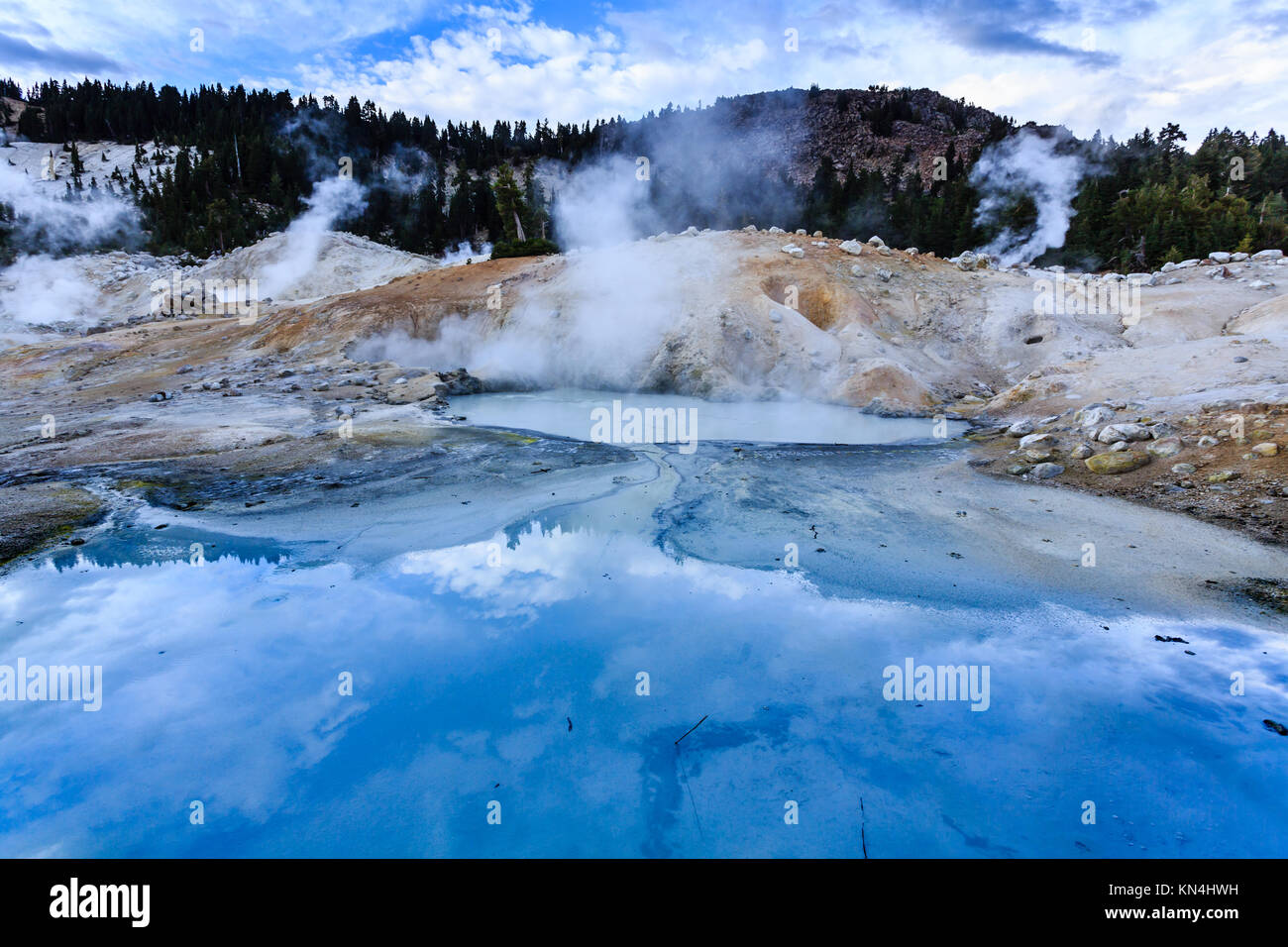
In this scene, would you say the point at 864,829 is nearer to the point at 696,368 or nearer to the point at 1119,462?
the point at 1119,462

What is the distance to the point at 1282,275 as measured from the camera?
16.2 metres

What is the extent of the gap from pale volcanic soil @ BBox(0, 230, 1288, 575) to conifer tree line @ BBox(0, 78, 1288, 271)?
36.1 feet

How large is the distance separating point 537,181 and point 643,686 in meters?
50.8

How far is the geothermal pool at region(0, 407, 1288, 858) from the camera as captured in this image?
3.01 metres

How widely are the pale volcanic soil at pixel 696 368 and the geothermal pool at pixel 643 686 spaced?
71.1 inches

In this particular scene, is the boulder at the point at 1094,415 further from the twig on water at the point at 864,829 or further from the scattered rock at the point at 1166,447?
the twig on water at the point at 864,829

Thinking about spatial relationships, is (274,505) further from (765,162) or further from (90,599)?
(765,162)

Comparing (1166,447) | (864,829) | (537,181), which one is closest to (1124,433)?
(1166,447)

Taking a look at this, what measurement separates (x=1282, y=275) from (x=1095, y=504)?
1538cm

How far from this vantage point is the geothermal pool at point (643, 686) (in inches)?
119

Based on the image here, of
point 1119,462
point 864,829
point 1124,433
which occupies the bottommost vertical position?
point 864,829

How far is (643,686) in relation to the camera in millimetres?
4035

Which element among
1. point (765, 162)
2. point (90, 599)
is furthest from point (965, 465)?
point (765, 162)

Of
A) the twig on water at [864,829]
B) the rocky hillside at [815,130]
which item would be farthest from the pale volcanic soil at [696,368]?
the rocky hillside at [815,130]
